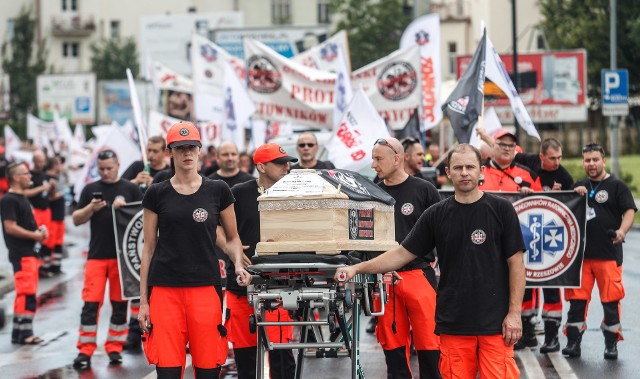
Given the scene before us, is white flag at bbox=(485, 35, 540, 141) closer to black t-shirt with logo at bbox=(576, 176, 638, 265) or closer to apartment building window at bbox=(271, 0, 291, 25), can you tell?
black t-shirt with logo at bbox=(576, 176, 638, 265)

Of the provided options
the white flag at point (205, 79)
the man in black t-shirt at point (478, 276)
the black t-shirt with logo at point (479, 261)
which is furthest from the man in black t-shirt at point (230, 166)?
the white flag at point (205, 79)

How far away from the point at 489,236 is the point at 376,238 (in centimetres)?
106

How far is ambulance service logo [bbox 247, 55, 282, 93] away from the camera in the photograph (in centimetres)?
2142

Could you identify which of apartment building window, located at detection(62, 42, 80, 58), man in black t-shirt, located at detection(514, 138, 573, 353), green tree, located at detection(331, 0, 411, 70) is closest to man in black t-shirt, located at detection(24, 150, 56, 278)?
man in black t-shirt, located at detection(514, 138, 573, 353)

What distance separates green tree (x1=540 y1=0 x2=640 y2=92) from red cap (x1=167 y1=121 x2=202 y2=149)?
31584 mm

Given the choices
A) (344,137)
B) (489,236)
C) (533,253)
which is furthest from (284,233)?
(344,137)

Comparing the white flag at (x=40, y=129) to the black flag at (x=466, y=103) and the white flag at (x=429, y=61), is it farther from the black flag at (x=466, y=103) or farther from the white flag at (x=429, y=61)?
the black flag at (x=466, y=103)

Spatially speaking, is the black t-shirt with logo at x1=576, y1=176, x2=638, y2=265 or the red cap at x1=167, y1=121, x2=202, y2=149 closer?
the red cap at x1=167, y1=121, x2=202, y2=149

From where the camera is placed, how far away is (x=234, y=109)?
21.7 m

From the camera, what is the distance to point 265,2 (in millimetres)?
91438

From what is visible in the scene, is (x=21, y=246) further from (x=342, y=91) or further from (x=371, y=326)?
(x=342, y=91)

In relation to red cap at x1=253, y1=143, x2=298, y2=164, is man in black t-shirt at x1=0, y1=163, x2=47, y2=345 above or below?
below

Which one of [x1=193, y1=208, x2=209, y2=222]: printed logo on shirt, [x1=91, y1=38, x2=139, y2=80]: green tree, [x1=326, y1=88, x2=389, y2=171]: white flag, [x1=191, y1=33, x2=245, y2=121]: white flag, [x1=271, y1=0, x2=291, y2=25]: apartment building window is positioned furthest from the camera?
[x1=271, y1=0, x2=291, y2=25]: apartment building window

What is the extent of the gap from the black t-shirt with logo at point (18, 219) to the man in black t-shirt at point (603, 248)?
18.3ft
